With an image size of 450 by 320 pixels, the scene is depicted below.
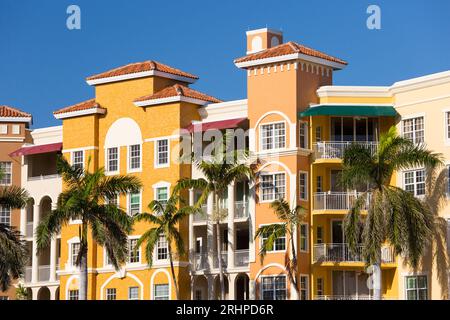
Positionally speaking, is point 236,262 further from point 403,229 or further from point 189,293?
point 403,229

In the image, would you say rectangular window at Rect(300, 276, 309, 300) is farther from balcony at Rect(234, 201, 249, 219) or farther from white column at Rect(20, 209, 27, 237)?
white column at Rect(20, 209, 27, 237)

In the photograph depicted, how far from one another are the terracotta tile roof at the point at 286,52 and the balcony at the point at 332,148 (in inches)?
185

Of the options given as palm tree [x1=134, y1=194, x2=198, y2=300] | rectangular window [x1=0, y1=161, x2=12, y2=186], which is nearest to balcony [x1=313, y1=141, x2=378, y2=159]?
palm tree [x1=134, y1=194, x2=198, y2=300]

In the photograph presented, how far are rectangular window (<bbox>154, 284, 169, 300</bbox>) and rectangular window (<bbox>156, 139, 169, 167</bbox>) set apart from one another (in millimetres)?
6645

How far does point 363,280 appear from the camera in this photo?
199 ft

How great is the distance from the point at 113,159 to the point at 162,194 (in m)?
4.51

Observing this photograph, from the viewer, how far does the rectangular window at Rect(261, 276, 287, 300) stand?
5975 centimetres

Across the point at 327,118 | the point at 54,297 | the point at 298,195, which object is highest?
the point at 327,118

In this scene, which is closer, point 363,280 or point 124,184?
point 124,184

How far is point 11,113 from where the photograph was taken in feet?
247

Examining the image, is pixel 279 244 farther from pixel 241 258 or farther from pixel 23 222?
pixel 23 222

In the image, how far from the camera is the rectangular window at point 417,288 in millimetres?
57594
